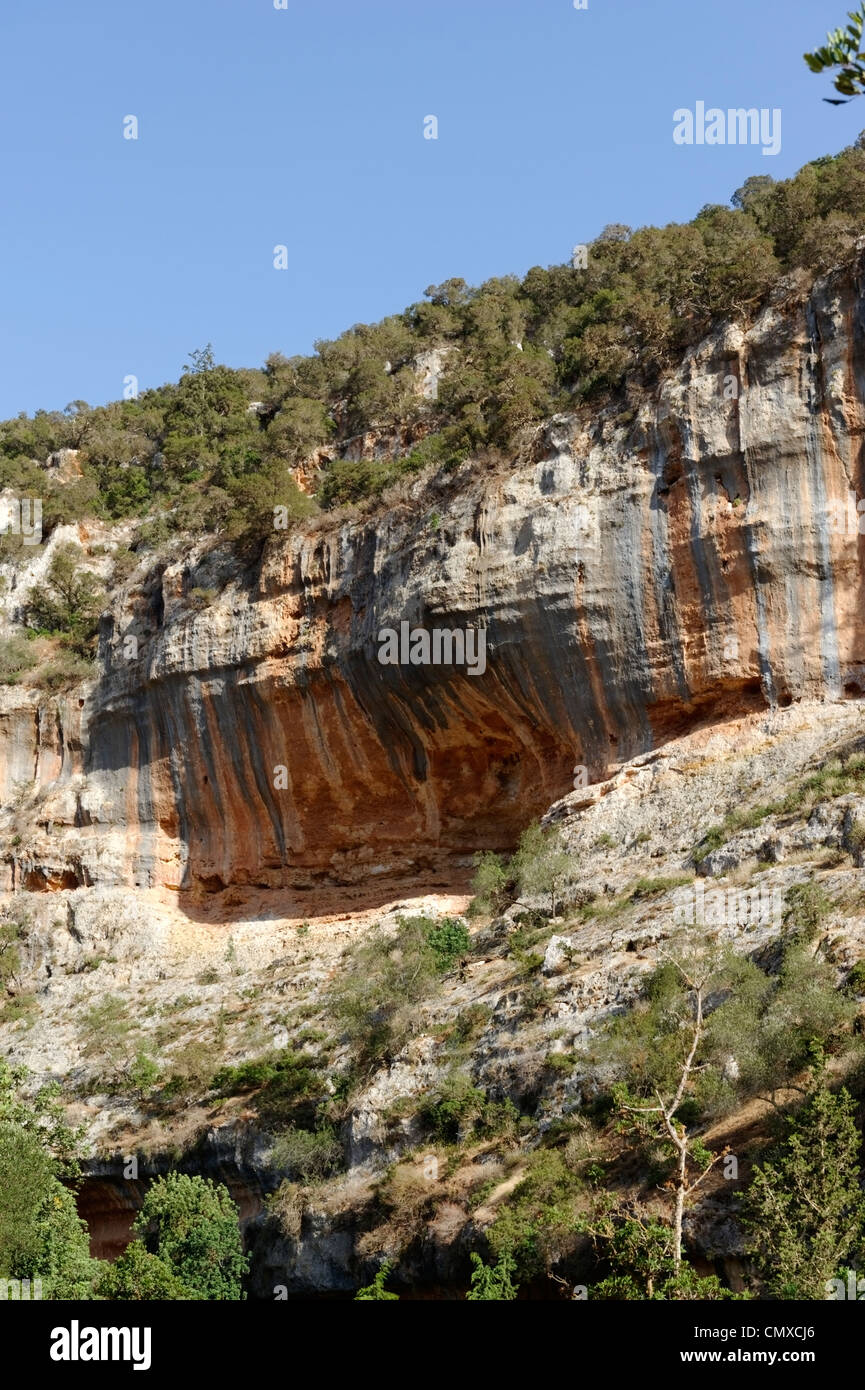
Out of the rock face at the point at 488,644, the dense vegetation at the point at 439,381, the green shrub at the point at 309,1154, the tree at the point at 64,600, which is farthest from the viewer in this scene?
the tree at the point at 64,600

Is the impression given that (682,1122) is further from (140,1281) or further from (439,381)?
(439,381)

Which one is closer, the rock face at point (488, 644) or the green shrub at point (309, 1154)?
the green shrub at point (309, 1154)

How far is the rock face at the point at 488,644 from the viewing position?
26.5m

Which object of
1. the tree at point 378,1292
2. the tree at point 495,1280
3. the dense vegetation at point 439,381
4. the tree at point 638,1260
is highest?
the dense vegetation at point 439,381

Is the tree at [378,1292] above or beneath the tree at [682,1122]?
beneath

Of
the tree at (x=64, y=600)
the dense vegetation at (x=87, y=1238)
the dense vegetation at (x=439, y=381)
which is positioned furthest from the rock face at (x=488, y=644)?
the dense vegetation at (x=87, y=1238)

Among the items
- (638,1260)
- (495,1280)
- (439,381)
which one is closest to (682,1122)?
(638,1260)

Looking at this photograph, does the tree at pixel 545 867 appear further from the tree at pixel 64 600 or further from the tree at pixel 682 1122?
the tree at pixel 64 600

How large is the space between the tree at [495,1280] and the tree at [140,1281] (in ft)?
12.9

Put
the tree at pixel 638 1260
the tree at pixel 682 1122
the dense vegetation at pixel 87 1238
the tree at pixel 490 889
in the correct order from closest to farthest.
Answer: the tree at pixel 638 1260 → the tree at pixel 682 1122 → the dense vegetation at pixel 87 1238 → the tree at pixel 490 889

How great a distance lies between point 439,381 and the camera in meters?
40.6

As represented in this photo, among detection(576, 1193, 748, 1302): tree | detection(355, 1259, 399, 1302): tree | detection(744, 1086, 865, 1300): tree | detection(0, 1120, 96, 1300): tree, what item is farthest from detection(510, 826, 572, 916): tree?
detection(744, 1086, 865, 1300): tree
